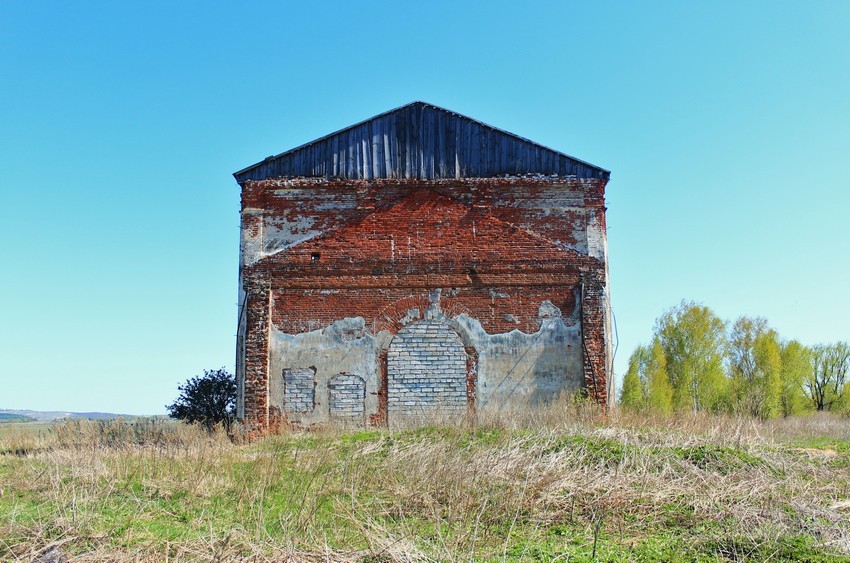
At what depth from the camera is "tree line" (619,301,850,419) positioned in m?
29.9

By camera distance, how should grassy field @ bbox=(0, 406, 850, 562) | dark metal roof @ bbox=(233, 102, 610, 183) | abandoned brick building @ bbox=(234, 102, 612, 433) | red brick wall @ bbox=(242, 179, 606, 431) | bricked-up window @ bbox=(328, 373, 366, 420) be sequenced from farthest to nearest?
dark metal roof @ bbox=(233, 102, 610, 183)
red brick wall @ bbox=(242, 179, 606, 431)
abandoned brick building @ bbox=(234, 102, 612, 433)
bricked-up window @ bbox=(328, 373, 366, 420)
grassy field @ bbox=(0, 406, 850, 562)

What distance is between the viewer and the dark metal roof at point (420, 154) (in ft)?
48.5

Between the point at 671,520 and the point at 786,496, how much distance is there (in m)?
1.45

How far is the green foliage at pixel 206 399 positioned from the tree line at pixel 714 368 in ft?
59.0

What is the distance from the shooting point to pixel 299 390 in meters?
13.9

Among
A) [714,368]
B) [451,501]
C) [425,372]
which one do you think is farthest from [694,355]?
[451,501]

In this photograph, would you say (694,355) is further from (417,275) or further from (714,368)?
(417,275)

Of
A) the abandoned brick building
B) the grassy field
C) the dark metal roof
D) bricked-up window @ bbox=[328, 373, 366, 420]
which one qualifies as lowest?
the grassy field

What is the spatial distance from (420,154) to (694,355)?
67.1 ft

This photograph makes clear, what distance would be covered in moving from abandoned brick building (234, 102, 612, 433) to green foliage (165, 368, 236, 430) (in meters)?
2.67

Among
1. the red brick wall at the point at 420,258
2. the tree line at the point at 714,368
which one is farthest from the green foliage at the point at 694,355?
the red brick wall at the point at 420,258

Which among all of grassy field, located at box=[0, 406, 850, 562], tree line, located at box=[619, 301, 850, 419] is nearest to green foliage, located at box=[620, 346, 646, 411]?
tree line, located at box=[619, 301, 850, 419]

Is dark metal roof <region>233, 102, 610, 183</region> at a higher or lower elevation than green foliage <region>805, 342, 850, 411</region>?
higher

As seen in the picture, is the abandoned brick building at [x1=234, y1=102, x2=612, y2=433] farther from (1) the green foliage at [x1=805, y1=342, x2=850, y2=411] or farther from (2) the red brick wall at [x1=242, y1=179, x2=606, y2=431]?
(1) the green foliage at [x1=805, y1=342, x2=850, y2=411]
